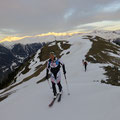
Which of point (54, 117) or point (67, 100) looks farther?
point (67, 100)

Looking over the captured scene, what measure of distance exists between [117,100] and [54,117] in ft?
12.3

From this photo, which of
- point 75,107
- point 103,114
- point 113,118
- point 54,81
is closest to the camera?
point 113,118

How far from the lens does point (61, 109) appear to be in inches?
332

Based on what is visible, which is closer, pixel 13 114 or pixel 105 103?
pixel 105 103

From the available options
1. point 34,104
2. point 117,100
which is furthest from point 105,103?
point 34,104

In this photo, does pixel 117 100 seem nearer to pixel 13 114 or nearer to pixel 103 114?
pixel 103 114

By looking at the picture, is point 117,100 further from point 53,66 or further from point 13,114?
point 13,114

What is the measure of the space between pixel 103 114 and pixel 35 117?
12.7 ft

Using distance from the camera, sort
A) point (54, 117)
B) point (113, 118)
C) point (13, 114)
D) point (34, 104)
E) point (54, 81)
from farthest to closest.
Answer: point (54, 81), point (34, 104), point (13, 114), point (54, 117), point (113, 118)

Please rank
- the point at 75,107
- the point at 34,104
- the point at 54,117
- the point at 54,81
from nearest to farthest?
the point at 54,117, the point at 75,107, the point at 34,104, the point at 54,81

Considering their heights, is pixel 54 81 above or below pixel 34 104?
above

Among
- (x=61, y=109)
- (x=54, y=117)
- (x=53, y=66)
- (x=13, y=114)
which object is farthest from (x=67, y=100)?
(x=13, y=114)

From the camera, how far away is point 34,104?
10062mm

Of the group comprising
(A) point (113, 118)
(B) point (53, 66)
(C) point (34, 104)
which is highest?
(B) point (53, 66)
